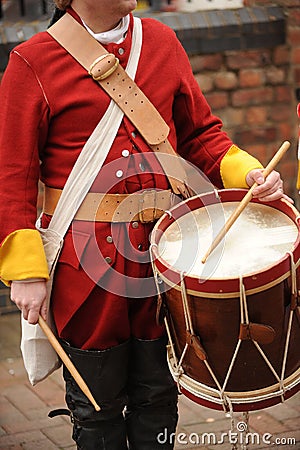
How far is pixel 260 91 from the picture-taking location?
18.6 ft

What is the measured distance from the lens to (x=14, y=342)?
5.09 m

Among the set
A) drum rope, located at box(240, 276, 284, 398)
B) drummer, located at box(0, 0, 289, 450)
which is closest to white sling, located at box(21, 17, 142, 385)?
drummer, located at box(0, 0, 289, 450)

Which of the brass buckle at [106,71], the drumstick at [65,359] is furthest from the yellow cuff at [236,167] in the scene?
the drumstick at [65,359]

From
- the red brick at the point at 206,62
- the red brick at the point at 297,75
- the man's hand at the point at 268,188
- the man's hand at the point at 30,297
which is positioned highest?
Answer: the man's hand at the point at 268,188

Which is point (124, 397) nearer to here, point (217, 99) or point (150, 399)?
point (150, 399)

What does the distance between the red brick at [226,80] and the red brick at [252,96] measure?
2.1 inches

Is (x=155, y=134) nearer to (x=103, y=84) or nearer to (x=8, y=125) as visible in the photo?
(x=103, y=84)

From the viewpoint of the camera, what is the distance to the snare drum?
2734mm

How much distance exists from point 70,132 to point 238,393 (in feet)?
3.09

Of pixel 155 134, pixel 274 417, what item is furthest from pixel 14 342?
pixel 155 134

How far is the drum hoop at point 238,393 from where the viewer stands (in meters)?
2.90

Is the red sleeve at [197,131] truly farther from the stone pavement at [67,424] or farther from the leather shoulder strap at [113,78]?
the stone pavement at [67,424]

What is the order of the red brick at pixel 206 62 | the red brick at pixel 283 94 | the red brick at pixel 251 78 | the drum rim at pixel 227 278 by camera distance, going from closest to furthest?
the drum rim at pixel 227 278
the red brick at pixel 206 62
the red brick at pixel 251 78
the red brick at pixel 283 94

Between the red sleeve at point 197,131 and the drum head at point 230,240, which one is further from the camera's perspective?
the red sleeve at point 197,131
